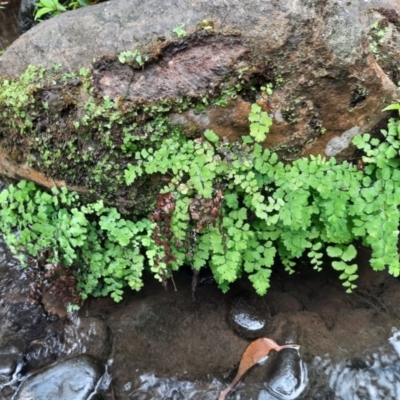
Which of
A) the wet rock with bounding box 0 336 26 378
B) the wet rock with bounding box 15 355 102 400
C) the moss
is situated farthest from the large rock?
the wet rock with bounding box 0 336 26 378

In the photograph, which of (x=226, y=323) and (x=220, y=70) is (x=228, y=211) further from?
(x=226, y=323)

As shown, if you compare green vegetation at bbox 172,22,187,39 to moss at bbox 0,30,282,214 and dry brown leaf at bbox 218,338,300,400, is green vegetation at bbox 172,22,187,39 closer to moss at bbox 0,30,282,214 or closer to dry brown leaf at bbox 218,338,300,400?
moss at bbox 0,30,282,214

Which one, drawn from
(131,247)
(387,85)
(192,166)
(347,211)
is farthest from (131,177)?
(387,85)

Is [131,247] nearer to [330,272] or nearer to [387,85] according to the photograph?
[330,272]

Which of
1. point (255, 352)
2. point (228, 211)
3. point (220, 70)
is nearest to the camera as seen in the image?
point (220, 70)

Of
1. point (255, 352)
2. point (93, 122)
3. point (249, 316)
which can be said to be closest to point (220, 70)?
point (93, 122)
